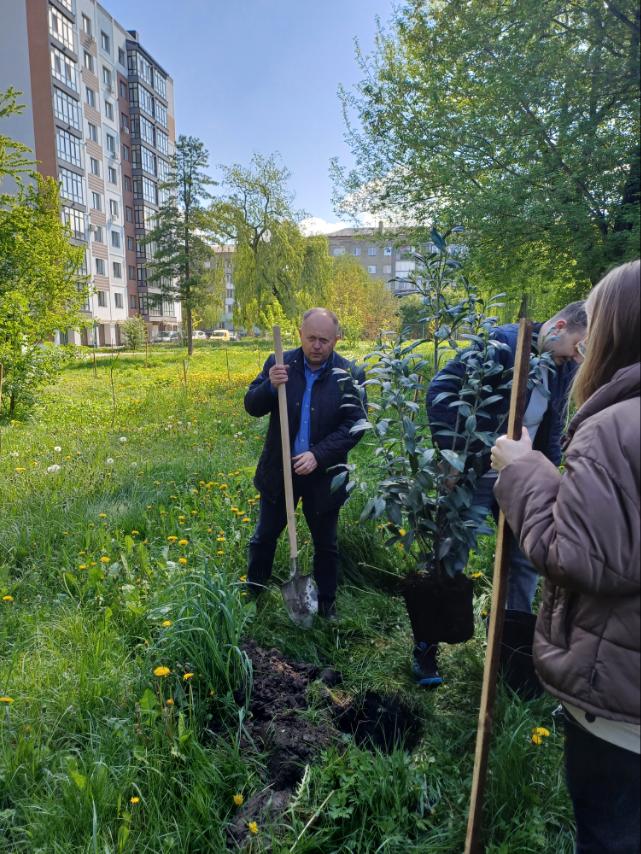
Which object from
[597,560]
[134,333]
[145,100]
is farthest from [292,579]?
[145,100]

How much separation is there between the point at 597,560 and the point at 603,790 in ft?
1.96

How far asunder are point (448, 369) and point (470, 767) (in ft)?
5.36

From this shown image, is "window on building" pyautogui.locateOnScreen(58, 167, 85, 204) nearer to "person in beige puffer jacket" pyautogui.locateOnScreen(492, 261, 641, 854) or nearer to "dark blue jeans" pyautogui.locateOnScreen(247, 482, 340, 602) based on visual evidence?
"dark blue jeans" pyautogui.locateOnScreen(247, 482, 340, 602)

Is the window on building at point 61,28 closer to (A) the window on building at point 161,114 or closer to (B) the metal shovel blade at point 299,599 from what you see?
(A) the window on building at point 161,114

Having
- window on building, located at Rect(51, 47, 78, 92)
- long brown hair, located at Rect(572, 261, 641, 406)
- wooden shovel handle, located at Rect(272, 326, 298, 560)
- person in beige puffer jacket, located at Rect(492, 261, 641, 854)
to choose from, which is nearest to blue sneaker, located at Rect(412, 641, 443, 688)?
wooden shovel handle, located at Rect(272, 326, 298, 560)

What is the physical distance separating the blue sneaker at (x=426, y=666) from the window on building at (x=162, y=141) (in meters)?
54.0

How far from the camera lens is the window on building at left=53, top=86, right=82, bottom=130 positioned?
1351 inches

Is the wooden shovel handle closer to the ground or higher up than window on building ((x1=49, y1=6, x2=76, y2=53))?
closer to the ground

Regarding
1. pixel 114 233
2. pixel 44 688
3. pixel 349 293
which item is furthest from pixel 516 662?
pixel 114 233

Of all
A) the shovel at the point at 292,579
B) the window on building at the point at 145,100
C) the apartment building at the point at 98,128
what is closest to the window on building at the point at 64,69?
the apartment building at the point at 98,128

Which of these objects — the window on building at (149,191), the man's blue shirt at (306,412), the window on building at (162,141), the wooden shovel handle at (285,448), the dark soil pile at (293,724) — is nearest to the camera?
the dark soil pile at (293,724)

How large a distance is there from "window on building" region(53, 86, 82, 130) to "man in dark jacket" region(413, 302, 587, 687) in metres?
40.3

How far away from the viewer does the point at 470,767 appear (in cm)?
215

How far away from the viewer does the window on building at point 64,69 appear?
33969mm
